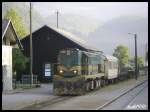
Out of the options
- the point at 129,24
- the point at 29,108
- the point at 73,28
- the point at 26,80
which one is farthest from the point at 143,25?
the point at 29,108

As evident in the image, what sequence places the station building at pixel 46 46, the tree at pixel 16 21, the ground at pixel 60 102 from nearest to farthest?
the ground at pixel 60 102, the station building at pixel 46 46, the tree at pixel 16 21

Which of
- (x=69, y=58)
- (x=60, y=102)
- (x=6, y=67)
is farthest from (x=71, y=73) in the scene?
(x=6, y=67)

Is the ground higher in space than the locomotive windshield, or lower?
lower

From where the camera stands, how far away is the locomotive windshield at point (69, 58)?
38719 mm

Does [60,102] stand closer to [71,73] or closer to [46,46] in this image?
[71,73]

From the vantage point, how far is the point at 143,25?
180 meters

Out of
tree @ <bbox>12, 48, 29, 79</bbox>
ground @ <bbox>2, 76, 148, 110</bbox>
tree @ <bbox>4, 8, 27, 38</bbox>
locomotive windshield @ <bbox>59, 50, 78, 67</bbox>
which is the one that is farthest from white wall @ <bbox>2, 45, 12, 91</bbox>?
tree @ <bbox>4, 8, 27, 38</bbox>

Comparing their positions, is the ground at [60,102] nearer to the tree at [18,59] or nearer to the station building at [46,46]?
the tree at [18,59]

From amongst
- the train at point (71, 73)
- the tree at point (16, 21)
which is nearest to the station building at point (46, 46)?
the tree at point (16, 21)

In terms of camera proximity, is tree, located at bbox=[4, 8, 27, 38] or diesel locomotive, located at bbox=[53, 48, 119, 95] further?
tree, located at bbox=[4, 8, 27, 38]

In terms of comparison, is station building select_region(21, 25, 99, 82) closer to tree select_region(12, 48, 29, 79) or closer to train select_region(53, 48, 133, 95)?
tree select_region(12, 48, 29, 79)

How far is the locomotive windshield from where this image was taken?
38.7 metres

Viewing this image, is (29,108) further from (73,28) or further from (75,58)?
(73,28)

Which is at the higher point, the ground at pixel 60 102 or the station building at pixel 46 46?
the station building at pixel 46 46
